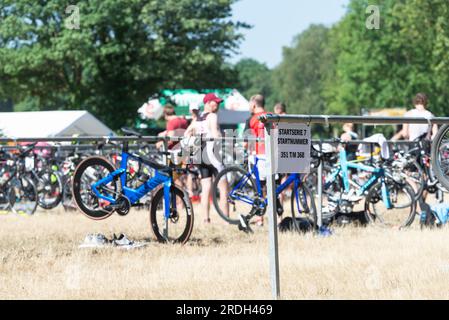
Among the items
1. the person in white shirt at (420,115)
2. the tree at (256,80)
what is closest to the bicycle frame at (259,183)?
the person in white shirt at (420,115)

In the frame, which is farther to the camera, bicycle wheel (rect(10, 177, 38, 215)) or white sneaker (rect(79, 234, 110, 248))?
bicycle wheel (rect(10, 177, 38, 215))

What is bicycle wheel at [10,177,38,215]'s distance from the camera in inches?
→ 630

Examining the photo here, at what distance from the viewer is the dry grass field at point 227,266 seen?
6727 mm

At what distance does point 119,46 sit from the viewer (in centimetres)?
3638

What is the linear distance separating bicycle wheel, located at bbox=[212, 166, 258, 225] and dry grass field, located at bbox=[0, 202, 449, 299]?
20.9 inches

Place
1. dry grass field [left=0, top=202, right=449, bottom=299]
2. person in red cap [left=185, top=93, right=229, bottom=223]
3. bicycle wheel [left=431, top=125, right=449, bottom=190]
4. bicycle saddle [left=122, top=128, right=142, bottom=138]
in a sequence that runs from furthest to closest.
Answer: person in red cap [left=185, top=93, right=229, bottom=223]
bicycle saddle [left=122, top=128, right=142, bottom=138]
bicycle wheel [left=431, top=125, right=449, bottom=190]
dry grass field [left=0, top=202, right=449, bottom=299]

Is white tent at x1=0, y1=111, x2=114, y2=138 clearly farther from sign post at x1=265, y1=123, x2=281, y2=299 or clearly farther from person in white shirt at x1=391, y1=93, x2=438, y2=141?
sign post at x1=265, y1=123, x2=281, y2=299

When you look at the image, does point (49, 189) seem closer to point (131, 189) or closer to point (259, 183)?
point (259, 183)

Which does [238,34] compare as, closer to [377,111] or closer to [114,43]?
[114,43]

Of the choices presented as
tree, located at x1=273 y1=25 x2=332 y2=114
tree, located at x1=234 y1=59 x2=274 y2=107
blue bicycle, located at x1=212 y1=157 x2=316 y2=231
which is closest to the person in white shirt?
blue bicycle, located at x1=212 y1=157 x2=316 y2=231

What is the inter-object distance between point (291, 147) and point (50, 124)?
59.9ft

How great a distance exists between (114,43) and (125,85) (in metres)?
2.06

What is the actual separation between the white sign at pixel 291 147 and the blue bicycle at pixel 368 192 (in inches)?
229
